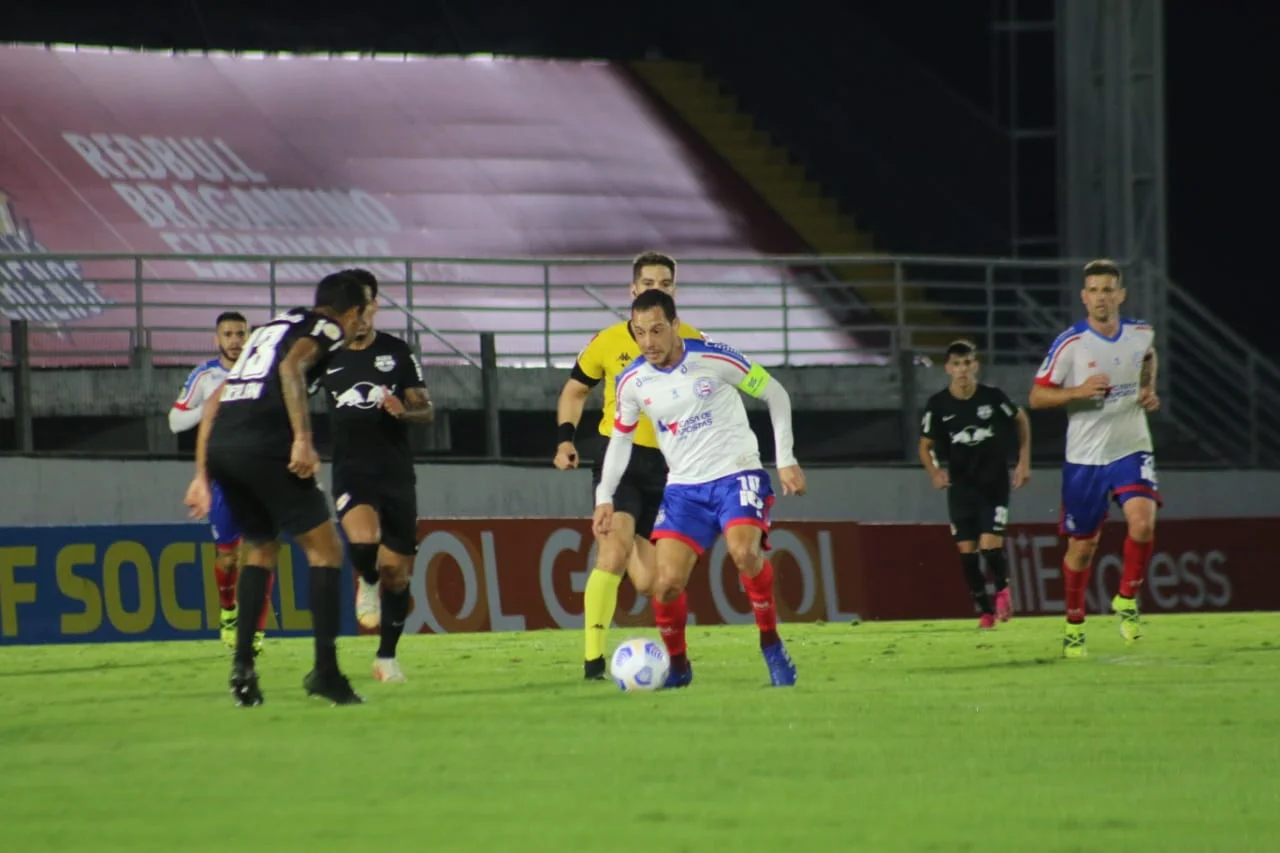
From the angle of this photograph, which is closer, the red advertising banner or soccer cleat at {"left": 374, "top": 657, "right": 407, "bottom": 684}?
soccer cleat at {"left": 374, "top": 657, "right": 407, "bottom": 684}

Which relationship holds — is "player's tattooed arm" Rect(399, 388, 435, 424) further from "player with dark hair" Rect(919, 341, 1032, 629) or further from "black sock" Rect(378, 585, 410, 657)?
"player with dark hair" Rect(919, 341, 1032, 629)

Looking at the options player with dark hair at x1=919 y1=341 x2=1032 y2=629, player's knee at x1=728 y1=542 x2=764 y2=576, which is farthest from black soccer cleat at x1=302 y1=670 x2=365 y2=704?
player with dark hair at x1=919 y1=341 x2=1032 y2=629

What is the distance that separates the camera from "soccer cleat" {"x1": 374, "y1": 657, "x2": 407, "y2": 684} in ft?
39.5

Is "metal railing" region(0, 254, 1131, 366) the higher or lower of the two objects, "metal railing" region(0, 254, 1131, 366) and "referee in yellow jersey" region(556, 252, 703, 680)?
the higher

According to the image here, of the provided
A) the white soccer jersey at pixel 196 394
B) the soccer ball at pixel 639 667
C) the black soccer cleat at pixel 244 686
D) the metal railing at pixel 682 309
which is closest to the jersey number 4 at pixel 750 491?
the soccer ball at pixel 639 667

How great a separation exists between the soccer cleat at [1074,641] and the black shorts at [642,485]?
9.18ft

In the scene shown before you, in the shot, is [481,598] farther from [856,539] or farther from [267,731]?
[267,731]

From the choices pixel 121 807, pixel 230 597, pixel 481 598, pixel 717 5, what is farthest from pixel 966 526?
pixel 717 5

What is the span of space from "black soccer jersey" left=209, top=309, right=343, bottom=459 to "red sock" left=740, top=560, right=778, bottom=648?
2.24 m

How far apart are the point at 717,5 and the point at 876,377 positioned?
1098 cm

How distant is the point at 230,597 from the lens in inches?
610

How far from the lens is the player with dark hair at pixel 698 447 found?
11.0m

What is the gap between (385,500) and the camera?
1208 cm

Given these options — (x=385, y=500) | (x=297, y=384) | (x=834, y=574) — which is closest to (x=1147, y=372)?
(x=385, y=500)
